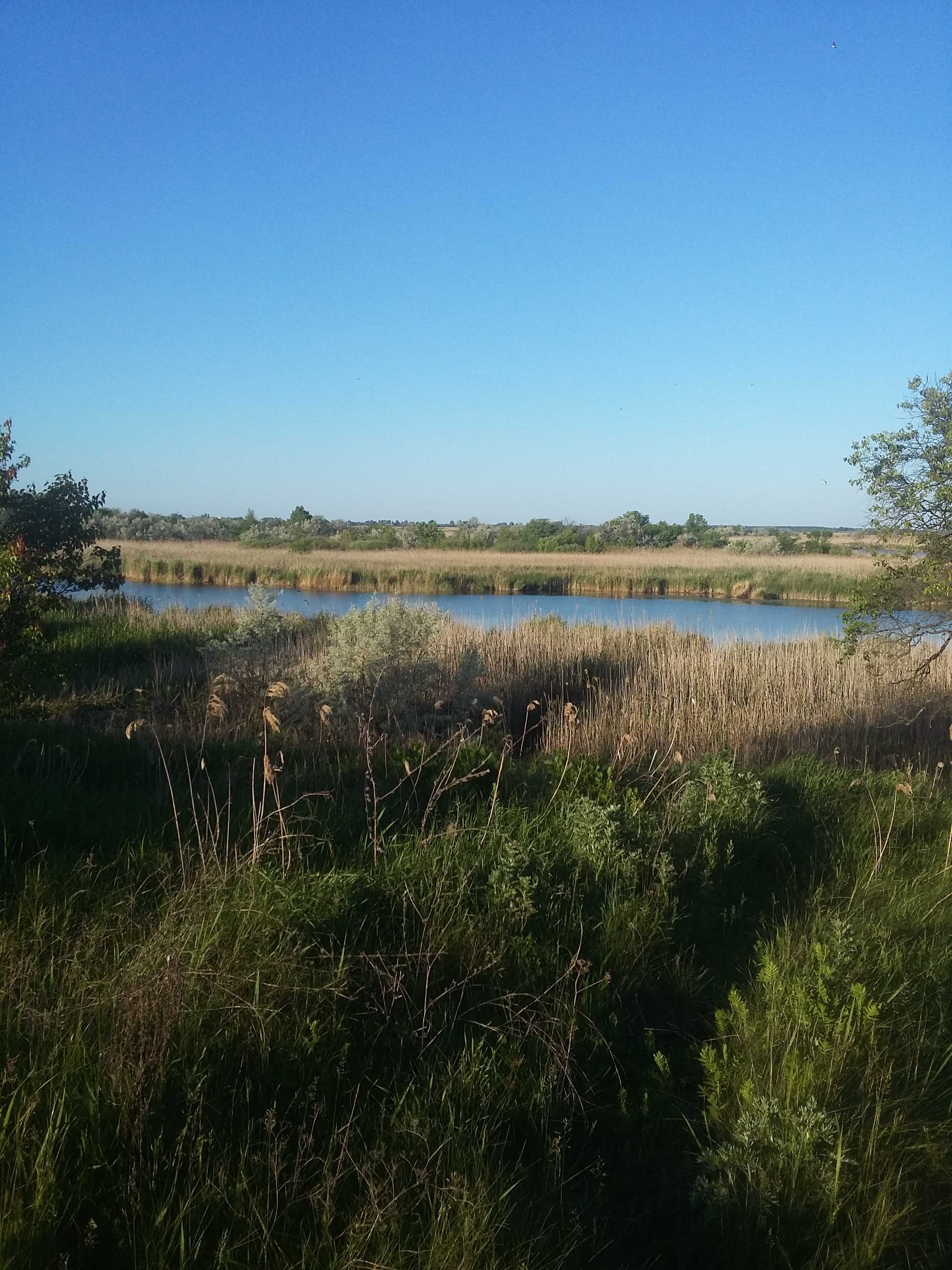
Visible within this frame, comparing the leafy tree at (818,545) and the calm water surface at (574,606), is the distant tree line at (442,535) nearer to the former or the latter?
the leafy tree at (818,545)

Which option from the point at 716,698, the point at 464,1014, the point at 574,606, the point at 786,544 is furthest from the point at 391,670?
the point at 786,544

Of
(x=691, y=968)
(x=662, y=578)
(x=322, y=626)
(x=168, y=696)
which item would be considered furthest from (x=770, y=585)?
(x=691, y=968)

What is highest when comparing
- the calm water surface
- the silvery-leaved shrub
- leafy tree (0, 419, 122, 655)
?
leafy tree (0, 419, 122, 655)

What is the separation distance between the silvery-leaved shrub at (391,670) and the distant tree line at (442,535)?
48.0 meters

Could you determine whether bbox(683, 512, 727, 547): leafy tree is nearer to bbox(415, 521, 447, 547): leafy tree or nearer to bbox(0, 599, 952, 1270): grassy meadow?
bbox(415, 521, 447, 547): leafy tree

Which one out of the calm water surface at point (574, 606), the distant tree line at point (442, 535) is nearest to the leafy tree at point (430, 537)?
the distant tree line at point (442, 535)

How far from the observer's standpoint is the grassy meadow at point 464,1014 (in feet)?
8.39

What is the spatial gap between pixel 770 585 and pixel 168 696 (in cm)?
3387

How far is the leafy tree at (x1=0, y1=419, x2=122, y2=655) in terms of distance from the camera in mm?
7320

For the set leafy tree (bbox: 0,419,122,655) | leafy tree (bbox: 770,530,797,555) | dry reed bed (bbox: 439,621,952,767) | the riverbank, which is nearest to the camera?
leafy tree (bbox: 0,419,122,655)

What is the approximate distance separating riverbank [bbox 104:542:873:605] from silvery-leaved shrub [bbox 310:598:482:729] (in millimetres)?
24545

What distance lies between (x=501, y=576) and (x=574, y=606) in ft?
32.9

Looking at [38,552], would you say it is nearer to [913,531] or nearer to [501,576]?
[913,531]

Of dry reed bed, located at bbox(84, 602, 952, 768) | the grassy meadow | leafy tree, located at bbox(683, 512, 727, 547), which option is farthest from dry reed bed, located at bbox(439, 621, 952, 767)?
leafy tree, located at bbox(683, 512, 727, 547)
